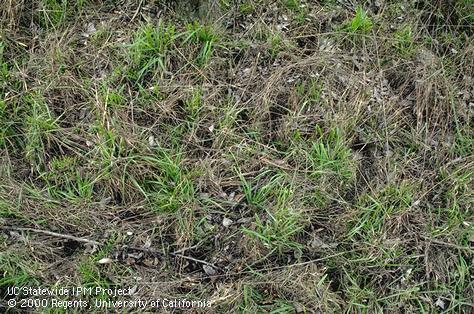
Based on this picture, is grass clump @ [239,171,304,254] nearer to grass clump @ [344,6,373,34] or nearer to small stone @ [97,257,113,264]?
small stone @ [97,257,113,264]

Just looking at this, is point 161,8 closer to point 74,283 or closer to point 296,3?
point 296,3

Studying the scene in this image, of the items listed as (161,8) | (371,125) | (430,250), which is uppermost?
(161,8)

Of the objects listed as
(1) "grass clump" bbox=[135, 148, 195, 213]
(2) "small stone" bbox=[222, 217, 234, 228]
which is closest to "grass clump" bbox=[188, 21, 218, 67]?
(1) "grass clump" bbox=[135, 148, 195, 213]

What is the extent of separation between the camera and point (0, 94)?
2988 millimetres

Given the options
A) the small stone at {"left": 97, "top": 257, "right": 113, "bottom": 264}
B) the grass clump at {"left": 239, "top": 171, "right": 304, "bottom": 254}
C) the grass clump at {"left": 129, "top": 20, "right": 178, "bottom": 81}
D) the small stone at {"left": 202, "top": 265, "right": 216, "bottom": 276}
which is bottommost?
the small stone at {"left": 202, "top": 265, "right": 216, "bottom": 276}

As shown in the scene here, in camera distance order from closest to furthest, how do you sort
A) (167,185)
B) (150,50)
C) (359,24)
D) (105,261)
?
(105,261) → (167,185) → (150,50) → (359,24)

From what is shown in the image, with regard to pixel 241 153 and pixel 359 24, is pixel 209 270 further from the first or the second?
pixel 359 24

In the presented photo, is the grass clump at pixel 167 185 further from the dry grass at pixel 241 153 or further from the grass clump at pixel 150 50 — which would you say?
the grass clump at pixel 150 50

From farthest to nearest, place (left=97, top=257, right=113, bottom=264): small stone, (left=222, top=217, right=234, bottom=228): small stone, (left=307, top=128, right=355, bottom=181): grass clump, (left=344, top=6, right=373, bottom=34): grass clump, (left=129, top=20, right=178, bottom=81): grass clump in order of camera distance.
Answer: (left=344, top=6, right=373, bottom=34): grass clump
(left=129, top=20, right=178, bottom=81): grass clump
(left=307, top=128, right=355, bottom=181): grass clump
(left=222, top=217, right=234, bottom=228): small stone
(left=97, top=257, right=113, bottom=264): small stone

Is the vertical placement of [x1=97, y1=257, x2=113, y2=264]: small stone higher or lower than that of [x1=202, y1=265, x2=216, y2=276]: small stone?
higher

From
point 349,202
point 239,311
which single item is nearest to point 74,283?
point 239,311

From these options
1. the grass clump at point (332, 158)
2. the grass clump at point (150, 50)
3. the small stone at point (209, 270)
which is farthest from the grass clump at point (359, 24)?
the small stone at point (209, 270)

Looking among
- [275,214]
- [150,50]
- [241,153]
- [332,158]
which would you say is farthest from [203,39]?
[275,214]

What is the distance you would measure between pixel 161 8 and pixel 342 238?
1887mm
